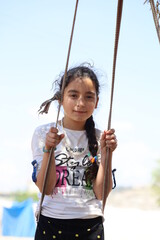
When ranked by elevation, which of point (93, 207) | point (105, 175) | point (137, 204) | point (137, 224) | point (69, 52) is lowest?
point (93, 207)

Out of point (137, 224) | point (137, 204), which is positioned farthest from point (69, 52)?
point (137, 204)

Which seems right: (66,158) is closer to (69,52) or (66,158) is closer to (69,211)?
(69,211)

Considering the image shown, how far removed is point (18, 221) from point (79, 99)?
239 inches

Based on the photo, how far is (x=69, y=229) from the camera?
1842mm

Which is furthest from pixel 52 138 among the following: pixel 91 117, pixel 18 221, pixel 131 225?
pixel 131 225

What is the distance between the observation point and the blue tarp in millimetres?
7492

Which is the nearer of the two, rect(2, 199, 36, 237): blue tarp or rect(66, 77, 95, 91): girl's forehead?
rect(66, 77, 95, 91): girl's forehead

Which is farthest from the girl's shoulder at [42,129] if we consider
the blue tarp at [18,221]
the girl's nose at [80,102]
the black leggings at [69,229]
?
the blue tarp at [18,221]

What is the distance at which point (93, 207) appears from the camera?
6.16 ft

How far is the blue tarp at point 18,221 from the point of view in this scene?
24.6ft

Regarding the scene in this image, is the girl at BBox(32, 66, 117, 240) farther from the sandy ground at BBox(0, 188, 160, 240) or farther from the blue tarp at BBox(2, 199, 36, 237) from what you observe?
the blue tarp at BBox(2, 199, 36, 237)

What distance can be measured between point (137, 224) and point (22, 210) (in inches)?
183

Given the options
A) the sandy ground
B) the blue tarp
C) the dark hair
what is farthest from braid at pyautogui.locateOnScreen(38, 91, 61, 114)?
the blue tarp

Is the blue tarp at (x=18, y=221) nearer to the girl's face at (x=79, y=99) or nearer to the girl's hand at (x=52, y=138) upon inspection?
the girl's face at (x=79, y=99)
